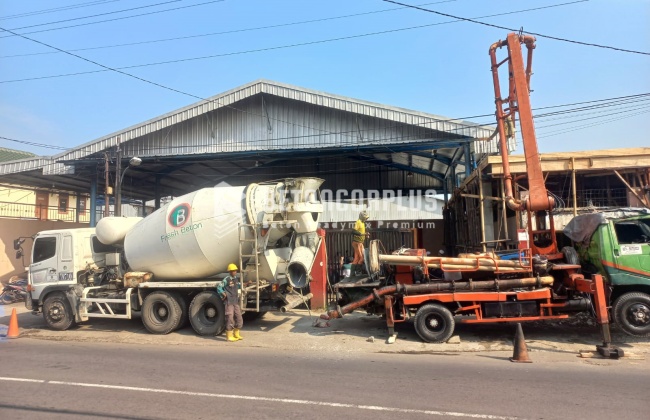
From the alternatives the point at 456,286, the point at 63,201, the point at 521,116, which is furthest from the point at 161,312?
the point at 63,201

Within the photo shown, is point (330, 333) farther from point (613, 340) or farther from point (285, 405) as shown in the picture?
point (613, 340)

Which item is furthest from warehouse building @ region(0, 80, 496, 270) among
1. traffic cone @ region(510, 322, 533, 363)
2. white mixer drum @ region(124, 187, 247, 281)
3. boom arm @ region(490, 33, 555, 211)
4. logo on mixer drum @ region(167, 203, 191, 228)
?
traffic cone @ region(510, 322, 533, 363)

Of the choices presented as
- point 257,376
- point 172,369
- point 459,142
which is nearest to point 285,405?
point 257,376

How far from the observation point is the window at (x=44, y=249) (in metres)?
11.1

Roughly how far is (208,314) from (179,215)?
2464mm

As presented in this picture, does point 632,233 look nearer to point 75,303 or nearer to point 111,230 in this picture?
point 111,230

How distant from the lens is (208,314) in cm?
980

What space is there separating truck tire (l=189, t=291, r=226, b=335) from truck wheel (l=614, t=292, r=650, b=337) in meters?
8.20

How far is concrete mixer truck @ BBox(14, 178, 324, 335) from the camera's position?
9.60 m

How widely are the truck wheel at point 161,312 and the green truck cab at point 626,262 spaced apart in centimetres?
936

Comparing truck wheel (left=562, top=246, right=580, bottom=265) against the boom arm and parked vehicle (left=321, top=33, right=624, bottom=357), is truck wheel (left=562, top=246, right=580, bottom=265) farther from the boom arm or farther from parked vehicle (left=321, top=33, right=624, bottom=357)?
the boom arm

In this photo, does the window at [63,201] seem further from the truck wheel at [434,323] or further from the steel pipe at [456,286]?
the truck wheel at [434,323]

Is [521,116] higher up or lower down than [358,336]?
higher up

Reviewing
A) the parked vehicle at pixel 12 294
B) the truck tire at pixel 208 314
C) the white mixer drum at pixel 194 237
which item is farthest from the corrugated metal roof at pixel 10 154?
the truck tire at pixel 208 314
